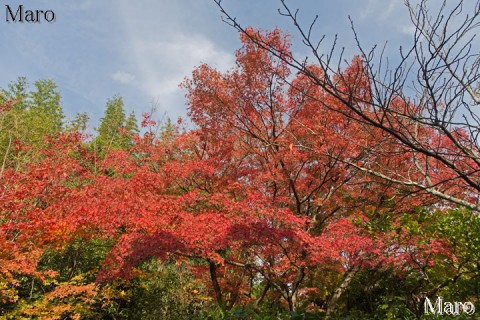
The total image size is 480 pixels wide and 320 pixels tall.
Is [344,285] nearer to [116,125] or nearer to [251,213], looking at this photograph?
[251,213]

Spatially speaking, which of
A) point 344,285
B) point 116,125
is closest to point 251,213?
point 344,285

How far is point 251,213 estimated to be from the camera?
7582mm

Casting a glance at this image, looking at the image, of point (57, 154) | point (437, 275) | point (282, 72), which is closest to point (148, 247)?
point (282, 72)

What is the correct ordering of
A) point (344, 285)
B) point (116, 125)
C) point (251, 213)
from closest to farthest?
point (251, 213) < point (344, 285) < point (116, 125)

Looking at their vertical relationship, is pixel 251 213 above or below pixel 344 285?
above

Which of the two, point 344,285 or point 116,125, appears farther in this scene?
point 116,125

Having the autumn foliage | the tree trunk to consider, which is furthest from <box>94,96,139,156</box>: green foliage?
the tree trunk

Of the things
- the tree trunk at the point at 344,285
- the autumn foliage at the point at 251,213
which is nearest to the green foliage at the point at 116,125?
the autumn foliage at the point at 251,213

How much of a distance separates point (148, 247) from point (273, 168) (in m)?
3.97

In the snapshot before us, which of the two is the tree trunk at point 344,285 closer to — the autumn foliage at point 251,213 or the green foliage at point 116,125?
the autumn foliage at point 251,213

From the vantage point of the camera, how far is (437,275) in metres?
7.04

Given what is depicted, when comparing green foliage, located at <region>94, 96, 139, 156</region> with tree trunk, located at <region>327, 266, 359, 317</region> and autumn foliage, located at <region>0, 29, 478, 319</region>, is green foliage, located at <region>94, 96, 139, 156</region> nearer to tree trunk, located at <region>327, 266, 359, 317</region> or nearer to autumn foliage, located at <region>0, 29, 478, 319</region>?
autumn foliage, located at <region>0, 29, 478, 319</region>

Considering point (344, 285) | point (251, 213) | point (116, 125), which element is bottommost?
point (344, 285)

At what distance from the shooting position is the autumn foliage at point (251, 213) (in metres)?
7.31
